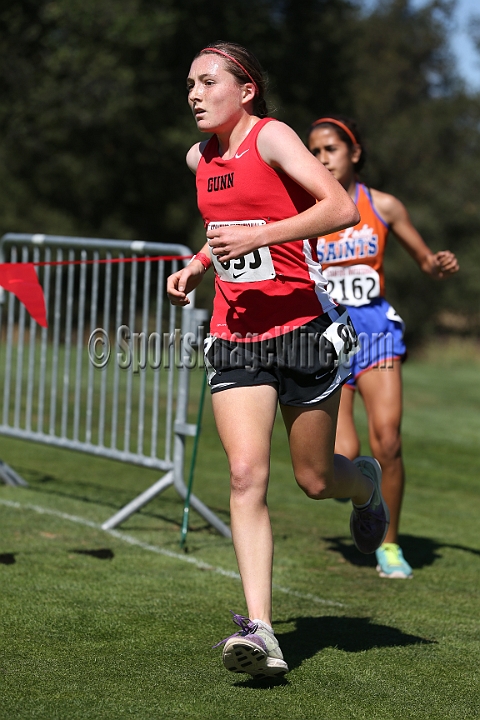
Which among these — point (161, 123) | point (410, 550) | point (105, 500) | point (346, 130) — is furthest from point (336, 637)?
point (161, 123)

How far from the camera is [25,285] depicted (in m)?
5.46

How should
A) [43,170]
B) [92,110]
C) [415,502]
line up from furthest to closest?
[43,170], [92,110], [415,502]

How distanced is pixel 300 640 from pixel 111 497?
3401 millimetres

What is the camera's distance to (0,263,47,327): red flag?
5.41 metres

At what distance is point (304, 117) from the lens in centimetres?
3191

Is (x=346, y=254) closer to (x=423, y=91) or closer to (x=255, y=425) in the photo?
(x=255, y=425)

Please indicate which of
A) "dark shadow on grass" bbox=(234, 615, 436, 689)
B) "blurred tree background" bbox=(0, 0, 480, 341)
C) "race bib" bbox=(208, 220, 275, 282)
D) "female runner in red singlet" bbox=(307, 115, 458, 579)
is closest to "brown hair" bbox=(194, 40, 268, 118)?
"race bib" bbox=(208, 220, 275, 282)

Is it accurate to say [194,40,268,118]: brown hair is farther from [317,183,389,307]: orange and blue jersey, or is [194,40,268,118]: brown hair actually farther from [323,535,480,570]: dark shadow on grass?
[323,535,480,570]: dark shadow on grass

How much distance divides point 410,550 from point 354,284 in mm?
1820

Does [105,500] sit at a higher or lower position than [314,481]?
lower

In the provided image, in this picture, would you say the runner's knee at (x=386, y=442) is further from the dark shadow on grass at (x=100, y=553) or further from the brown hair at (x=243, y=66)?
the brown hair at (x=243, y=66)

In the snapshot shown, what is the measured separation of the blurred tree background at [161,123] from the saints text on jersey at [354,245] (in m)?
16.6

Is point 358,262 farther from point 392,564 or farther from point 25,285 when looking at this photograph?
point 25,285

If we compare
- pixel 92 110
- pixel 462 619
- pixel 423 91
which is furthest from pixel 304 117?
pixel 462 619
